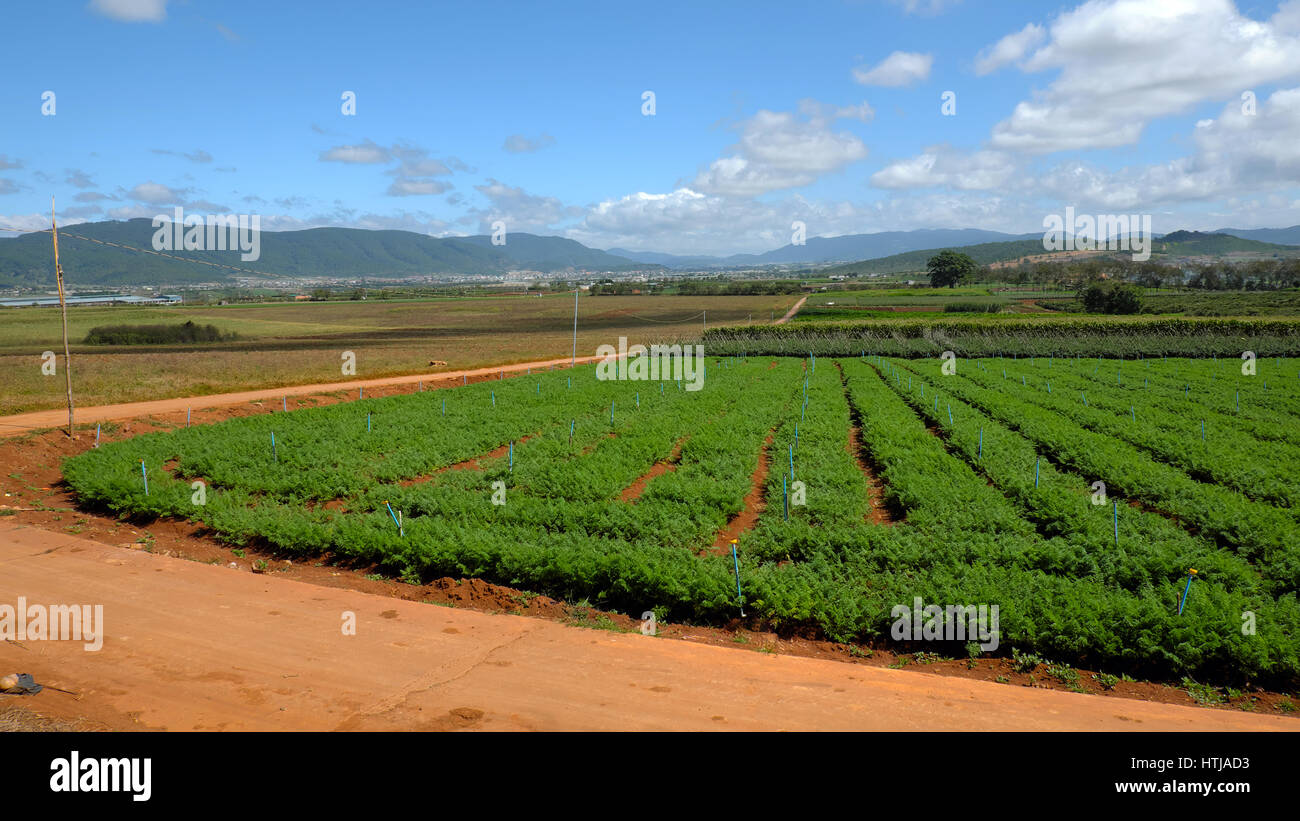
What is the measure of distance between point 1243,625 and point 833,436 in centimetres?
1073

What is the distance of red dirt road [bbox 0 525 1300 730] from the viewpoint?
21.3 ft

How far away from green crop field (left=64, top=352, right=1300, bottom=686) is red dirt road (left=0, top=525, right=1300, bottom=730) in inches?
37.0

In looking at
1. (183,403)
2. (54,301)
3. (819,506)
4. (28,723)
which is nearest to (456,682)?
(28,723)

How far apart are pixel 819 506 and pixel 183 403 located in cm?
2470

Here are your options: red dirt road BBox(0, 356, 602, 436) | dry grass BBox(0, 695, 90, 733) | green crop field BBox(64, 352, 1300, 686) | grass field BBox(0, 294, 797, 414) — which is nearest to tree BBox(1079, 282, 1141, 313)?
grass field BBox(0, 294, 797, 414)

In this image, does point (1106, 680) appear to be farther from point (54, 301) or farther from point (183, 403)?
point (54, 301)

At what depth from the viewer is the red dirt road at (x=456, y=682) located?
6488mm

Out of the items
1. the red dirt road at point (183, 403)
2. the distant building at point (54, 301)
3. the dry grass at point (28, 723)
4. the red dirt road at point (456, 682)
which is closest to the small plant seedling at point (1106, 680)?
the red dirt road at point (456, 682)

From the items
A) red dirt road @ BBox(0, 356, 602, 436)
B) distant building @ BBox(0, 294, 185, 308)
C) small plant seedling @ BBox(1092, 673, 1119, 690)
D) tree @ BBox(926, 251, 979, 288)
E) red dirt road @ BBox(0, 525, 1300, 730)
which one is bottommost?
small plant seedling @ BBox(1092, 673, 1119, 690)

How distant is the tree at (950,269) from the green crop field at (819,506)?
11129cm

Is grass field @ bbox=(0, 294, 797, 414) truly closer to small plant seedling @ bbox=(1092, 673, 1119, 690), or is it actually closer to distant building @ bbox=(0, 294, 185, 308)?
distant building @ bbox=(0, 294, 185, 308)

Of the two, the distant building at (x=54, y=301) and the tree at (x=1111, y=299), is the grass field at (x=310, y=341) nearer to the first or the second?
the distant building at (x=54, y=301)
